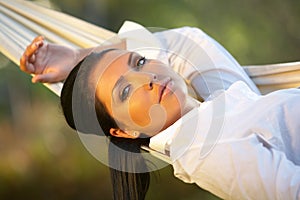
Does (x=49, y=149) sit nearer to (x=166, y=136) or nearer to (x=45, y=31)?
(x=45, y=31)

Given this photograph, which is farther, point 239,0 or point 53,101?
point 239,0

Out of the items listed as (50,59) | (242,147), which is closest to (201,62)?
(50,59)

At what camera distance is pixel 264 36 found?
8.35 ft

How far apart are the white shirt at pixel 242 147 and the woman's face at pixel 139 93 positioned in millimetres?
92

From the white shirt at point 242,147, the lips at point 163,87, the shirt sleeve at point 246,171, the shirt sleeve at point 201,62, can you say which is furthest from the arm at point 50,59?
the shirt sleeve at point 246,171

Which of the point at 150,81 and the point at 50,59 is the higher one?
the point at 150,81

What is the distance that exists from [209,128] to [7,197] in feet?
4.77

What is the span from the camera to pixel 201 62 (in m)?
1.35

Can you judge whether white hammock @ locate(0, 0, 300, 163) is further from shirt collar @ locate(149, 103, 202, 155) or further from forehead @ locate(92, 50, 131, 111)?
shirt collar @ locate(149, 103, 202, 155)

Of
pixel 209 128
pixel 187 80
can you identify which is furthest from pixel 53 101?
pixel 209 128

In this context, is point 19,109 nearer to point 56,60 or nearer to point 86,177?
point 86,177

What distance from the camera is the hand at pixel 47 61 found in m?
1.36

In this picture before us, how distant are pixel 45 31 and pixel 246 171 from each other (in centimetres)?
87

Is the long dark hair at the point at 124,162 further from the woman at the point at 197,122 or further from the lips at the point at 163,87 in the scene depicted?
the lips at the point at 163,87
